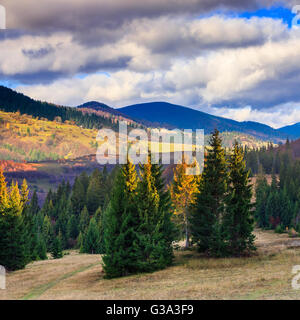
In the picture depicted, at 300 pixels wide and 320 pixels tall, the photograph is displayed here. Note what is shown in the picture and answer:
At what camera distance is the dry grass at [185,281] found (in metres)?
24.9

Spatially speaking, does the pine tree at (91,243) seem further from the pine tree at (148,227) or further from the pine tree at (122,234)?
the pine tree at (148,227)

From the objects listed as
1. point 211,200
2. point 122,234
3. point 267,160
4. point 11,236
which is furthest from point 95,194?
point 267,160

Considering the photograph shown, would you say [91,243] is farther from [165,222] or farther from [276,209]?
[276,209]

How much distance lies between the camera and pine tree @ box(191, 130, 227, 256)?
3909 centimetres

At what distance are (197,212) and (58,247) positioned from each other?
4126 centimetres

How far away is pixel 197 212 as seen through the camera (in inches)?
1593

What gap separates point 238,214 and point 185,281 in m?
12.9

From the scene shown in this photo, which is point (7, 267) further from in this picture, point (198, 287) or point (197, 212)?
point (198, 287)

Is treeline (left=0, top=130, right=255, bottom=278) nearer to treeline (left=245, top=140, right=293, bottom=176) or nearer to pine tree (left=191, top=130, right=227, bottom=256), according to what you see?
pine tree (left=191, top=130, right=227, bottom=256)

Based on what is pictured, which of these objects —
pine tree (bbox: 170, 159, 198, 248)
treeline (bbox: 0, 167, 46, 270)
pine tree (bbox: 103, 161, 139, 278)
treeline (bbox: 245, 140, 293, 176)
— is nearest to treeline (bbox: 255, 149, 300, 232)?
pine tree (bbox: 170, 159, 198, 248)

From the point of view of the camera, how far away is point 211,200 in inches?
1558

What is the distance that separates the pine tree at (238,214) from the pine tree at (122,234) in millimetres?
10952
